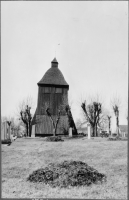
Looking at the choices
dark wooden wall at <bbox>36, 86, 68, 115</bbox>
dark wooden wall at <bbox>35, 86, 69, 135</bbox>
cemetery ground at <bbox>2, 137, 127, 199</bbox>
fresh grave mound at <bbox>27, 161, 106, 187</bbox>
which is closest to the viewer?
cemetery ground at <bbox>2, 137, 127, 199</bbox>

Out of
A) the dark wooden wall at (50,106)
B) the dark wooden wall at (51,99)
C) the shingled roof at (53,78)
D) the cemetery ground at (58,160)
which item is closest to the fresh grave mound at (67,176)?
the cemetery ground at (58,160)

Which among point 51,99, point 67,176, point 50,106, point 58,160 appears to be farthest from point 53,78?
A: point 67,176

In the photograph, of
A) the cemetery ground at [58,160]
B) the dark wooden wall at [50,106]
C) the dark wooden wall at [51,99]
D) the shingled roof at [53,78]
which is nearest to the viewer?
the cemetery ground at [58,160]

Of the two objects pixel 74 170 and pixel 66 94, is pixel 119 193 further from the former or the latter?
pixel 66 94

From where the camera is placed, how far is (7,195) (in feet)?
23.4

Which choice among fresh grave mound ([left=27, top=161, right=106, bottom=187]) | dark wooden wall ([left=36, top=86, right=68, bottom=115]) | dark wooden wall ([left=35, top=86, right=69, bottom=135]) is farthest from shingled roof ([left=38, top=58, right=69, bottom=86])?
fresh grave mound ([left=27, top=161, right=106, bottom=187])

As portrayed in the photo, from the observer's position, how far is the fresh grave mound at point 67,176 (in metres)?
8.06

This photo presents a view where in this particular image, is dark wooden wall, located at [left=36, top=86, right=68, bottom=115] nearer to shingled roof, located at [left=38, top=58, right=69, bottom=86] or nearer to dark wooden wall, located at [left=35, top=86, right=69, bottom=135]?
dark wooden wall, located at [left=35, top=86, right=69, bottom=135]

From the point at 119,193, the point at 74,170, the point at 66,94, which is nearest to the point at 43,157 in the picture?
the point at 74,170

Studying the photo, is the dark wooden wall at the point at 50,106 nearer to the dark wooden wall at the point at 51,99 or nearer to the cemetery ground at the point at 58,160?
the dark wooden wall at the point at 51,99

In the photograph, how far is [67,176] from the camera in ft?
27.5

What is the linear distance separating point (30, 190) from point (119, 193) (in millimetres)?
3396

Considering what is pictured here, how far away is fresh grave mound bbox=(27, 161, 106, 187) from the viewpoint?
8.06 meters

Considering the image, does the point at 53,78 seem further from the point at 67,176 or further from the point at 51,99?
the point at 67,176
